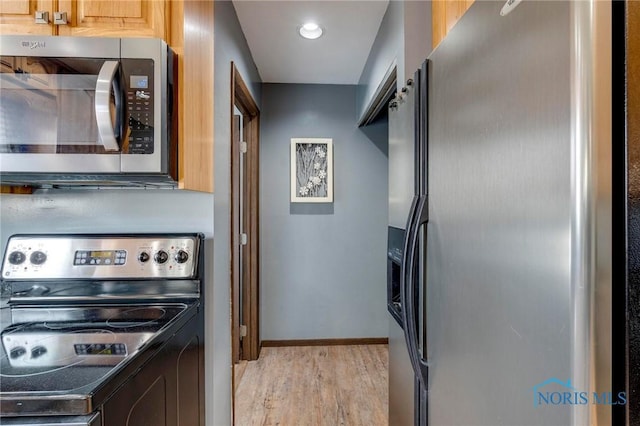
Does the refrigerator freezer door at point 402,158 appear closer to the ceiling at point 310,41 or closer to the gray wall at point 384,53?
the gray wall at point 384,53

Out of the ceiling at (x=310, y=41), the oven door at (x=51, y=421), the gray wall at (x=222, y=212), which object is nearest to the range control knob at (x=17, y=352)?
the oven door at (x=51, y=421)

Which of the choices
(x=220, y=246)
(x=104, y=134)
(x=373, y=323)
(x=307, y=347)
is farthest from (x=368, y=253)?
(x=104, y=134)

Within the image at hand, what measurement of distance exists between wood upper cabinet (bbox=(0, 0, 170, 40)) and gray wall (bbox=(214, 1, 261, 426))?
40 centimetres

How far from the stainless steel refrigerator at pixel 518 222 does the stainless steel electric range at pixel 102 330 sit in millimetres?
785

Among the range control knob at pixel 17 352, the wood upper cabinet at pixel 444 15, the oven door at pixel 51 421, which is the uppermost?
the wood upper cabinet at pixel 444 15

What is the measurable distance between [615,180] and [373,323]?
9.70 ft

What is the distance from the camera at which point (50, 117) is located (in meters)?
1.10

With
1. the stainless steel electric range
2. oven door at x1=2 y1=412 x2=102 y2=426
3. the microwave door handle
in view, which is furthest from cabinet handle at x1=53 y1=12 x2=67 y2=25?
oven door at x1=2 y1=412 x2=102 y2=426

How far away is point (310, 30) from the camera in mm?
2160

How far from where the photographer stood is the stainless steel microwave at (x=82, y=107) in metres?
1.08

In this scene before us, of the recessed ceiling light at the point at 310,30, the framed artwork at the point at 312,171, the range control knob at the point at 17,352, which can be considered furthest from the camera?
the framed artwork at the point at 312,171

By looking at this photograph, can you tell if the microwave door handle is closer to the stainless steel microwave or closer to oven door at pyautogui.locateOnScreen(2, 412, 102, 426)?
the stainless steel microwave

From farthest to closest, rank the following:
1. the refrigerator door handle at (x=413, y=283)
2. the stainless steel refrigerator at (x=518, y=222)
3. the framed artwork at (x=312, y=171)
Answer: the framed artwork at (x=312, y=171) → the refrigerator door handle at (x=413, y=283) → the stainless steel refrigerator at (x=518, y=222)

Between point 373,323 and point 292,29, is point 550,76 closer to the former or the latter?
point 292,29
